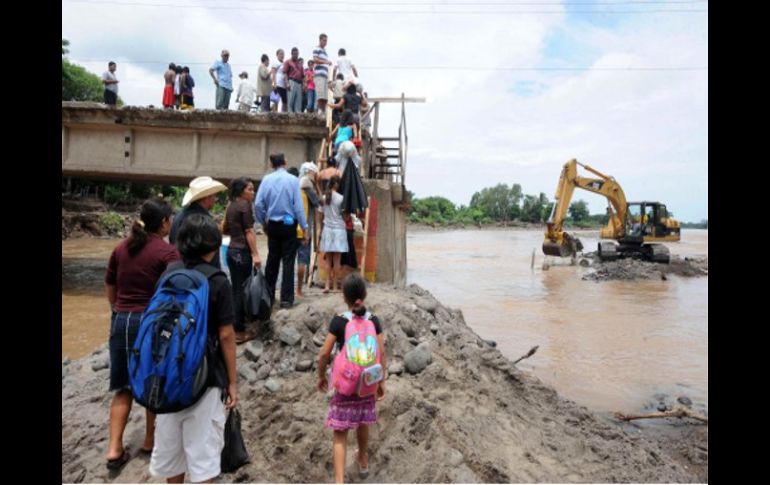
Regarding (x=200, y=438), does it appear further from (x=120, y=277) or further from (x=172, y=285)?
(x=120, y=277)

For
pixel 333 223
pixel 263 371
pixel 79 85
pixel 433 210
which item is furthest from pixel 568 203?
pixel 433 210

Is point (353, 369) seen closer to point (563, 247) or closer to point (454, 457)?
point (454, 457)

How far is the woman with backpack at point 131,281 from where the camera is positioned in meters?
3.39

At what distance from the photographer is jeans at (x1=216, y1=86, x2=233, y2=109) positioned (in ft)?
38.3

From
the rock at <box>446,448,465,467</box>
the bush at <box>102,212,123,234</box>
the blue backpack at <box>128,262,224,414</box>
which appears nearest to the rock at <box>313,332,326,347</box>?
the rock at <box>446,448,465,467</box>

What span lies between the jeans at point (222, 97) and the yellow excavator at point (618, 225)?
14877mm

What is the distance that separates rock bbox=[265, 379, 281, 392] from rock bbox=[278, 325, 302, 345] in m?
0.46

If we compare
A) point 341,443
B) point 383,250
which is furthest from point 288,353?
point 383,250

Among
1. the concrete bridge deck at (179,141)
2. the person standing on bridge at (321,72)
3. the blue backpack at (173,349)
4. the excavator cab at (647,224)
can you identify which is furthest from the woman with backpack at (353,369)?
the excavator cab at (647,224)

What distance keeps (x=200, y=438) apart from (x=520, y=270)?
71.8 feet

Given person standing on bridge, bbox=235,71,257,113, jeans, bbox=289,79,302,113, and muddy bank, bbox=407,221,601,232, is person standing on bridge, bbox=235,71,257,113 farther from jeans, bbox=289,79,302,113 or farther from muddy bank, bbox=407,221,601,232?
muddy bank, bbox=407,221,601,232

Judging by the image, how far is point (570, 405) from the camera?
17.5 feet

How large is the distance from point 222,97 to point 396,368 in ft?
30.7

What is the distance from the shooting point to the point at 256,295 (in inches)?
187
